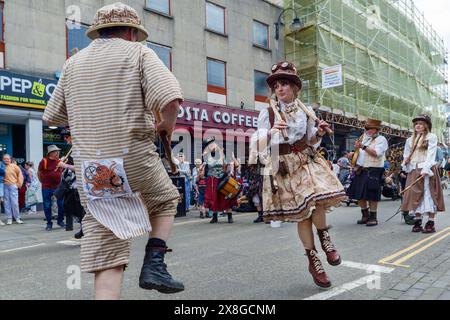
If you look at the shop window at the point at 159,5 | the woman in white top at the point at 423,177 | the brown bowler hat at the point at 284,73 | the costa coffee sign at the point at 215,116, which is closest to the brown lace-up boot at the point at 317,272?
the brown bowler hat at the point at 284,73

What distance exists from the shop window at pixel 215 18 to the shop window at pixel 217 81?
4.98 feet

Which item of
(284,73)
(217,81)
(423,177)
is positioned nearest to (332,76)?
(217,81)

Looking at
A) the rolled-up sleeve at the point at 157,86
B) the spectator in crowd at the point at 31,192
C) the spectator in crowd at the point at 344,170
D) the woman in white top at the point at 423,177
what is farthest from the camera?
the spectator in crowd at the point at 344,170

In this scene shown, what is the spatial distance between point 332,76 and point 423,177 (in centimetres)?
1445

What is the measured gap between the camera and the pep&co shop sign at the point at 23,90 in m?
12.4

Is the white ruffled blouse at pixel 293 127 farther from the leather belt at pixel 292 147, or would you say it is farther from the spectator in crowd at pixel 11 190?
the spectator in crowd at pixel 11 190

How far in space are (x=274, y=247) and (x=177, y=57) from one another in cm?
1323

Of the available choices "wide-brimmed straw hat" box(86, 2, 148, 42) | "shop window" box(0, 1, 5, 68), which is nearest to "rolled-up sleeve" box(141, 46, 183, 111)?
"wide-brimmed straw hat" box(86, 2, 148, 42)

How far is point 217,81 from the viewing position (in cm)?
1948

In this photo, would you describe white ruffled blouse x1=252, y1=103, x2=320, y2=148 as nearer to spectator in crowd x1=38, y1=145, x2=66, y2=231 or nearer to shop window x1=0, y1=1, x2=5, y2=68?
spectator in crowd x1=38, y1=145, x2=66, y2=231

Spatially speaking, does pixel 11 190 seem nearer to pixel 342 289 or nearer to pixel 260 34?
pixel 342 289

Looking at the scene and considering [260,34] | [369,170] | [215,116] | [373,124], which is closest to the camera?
[373,124]
